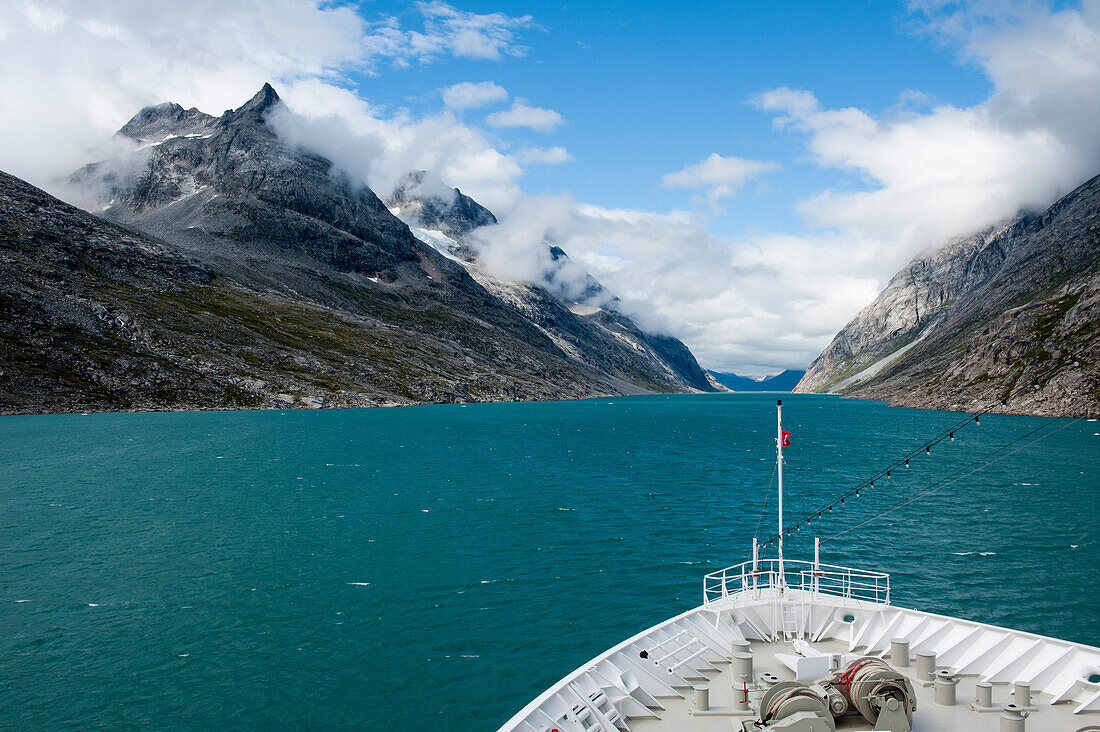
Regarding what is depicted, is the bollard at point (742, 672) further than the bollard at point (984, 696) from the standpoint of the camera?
Yes

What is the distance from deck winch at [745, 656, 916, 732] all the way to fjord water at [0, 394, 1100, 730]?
12638mm

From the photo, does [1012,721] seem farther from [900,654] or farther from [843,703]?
[900,654]

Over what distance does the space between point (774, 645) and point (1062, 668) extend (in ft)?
33.1

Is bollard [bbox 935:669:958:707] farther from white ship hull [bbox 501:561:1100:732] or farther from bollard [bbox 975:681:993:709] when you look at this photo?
bollard [bbox 975:681:993:709]

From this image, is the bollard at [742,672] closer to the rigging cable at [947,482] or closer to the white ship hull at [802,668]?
the white ship hull at [802,668]

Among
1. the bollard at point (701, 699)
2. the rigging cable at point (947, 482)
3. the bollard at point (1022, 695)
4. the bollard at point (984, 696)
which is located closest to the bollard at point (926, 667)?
the bollard at point (984, 696)

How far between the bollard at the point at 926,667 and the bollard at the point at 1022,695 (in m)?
2.49

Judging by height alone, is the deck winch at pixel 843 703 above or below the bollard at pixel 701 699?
above

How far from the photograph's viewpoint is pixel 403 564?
160ft

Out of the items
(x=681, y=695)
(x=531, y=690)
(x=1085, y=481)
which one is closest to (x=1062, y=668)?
(x=681, y=695)

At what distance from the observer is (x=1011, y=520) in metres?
65.2

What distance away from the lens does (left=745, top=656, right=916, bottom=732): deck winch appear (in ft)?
61.4

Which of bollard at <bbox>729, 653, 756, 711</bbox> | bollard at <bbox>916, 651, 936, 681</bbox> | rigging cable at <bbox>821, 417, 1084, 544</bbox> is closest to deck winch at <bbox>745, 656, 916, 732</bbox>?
bollard at <bbox>729, 653, 756, 711</bbox>

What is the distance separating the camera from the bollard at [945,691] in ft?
70.3
